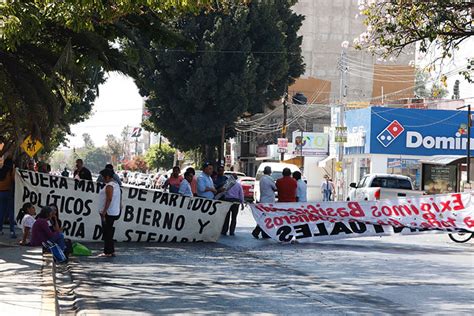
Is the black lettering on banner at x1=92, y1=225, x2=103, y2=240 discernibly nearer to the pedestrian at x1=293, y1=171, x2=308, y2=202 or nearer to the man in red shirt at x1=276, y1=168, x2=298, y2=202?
the man in red shirt at x1=276, y1=168, x2=298, y2=202

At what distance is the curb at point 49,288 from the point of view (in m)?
9.97

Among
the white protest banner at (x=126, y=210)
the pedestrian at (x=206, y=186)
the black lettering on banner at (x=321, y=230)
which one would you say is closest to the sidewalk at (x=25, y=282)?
the white protest banner at (x=126, y=210)

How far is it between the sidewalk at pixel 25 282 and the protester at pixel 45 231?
31 cm

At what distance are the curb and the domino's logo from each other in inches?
1660

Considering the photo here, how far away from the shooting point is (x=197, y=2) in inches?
533

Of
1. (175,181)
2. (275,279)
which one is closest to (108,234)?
(275,279)

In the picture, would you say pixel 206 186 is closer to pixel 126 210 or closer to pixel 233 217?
pixel 233 217

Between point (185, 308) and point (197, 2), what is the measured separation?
16.6ft

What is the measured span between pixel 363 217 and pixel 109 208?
7.11m

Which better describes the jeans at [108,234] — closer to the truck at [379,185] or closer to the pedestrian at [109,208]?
the pedestrian at [109,208]

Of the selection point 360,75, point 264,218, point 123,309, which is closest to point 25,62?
point 264,218

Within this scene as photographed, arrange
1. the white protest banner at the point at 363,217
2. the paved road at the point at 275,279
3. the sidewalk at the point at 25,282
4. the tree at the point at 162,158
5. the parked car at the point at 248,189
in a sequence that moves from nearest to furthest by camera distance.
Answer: the sidewalk at the point at 25,282, the paved road at the point at 275,279, the white protest banner at the point at 363,217, the parked car at the point at 248,189, the tree at the point at 162,158

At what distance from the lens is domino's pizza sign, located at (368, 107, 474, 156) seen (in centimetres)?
5603

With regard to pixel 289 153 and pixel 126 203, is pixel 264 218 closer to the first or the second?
pixel 126 203
